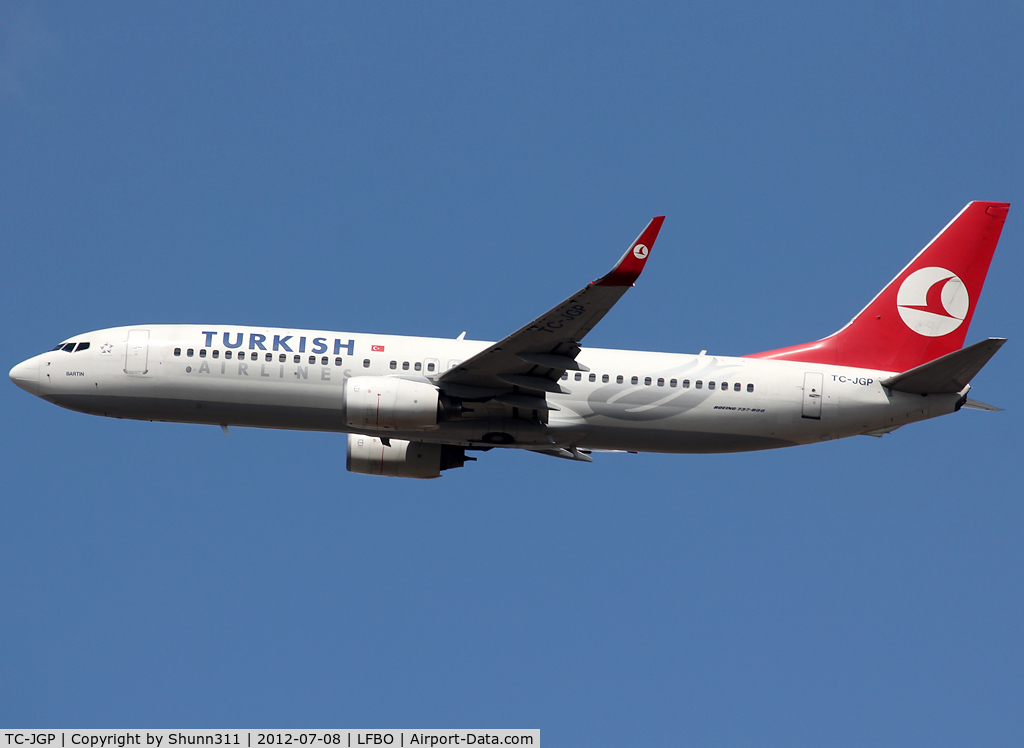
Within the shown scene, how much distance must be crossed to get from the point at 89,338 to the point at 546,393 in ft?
46.5

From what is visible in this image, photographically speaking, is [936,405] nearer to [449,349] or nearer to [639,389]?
[639,389]

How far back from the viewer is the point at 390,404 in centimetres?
3384

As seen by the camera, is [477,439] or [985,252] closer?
[477,439]

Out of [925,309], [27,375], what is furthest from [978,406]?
[27,375]

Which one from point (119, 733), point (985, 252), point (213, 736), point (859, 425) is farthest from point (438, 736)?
point (985, 252)

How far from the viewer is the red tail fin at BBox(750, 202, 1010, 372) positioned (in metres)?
37.9

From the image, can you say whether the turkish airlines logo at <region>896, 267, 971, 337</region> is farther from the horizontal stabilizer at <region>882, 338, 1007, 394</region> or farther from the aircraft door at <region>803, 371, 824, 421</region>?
the aircraft door at <region>803, 371, 824, 421</region>

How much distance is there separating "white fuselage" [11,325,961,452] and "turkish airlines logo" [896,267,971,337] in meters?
3.03

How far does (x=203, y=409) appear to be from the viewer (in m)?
35.8

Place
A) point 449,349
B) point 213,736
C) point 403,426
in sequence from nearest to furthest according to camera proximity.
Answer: point 213,736 → point 403,426 → point 449,349

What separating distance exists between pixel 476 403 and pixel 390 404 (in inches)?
103

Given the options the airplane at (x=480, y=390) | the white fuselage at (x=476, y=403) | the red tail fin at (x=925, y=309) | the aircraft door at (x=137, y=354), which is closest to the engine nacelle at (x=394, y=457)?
the airplane at (x=480, y=390)

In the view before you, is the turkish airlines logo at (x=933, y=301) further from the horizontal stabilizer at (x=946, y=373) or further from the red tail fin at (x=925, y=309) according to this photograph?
the horizontal stabilizer at (x=946, y=373)

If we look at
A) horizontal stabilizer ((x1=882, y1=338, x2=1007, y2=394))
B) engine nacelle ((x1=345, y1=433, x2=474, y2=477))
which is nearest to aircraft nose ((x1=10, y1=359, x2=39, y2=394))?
engine nacelle ((x1=345, y1=433, x2=474, y2=477))
